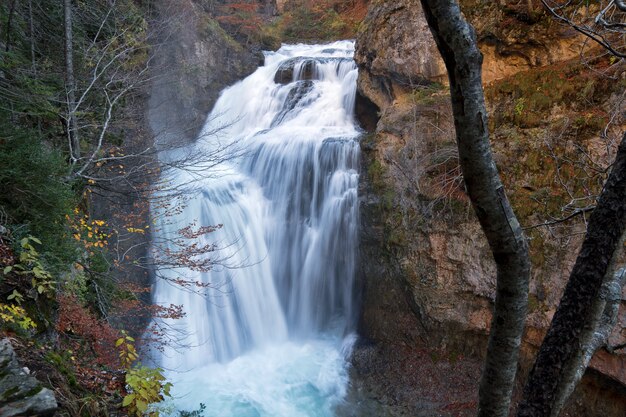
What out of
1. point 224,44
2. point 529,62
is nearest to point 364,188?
point 529,62

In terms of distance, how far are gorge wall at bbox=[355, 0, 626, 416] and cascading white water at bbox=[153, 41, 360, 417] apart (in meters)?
0.87

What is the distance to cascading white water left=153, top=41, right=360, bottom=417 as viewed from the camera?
8367 mm

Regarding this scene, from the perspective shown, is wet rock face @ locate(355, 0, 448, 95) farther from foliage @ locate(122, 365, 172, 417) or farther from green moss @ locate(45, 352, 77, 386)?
green moss @ locate(45, 352, 77, 386)

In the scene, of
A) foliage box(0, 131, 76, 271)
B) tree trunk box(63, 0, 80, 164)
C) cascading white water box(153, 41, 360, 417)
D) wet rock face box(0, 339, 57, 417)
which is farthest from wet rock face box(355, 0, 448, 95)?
wet rock face box(0, 339, 57, 417)

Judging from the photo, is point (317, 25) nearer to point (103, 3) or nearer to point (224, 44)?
point (224, 44)

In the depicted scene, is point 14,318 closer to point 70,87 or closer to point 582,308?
point 582,308

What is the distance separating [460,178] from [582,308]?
6.07 m

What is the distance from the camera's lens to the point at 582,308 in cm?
179

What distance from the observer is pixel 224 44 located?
1728cm

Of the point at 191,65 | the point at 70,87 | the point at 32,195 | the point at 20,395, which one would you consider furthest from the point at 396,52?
the point at 20,395

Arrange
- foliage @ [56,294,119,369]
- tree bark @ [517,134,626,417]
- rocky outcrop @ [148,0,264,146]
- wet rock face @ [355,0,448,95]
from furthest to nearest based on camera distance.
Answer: rocky outcrop @ [148,0,264,146] < wet rock face @ [355,0,448,95] < foliage @ [56,294,119,369] < tree bark @ [517,134,626,417]

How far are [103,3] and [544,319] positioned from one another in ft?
37.2

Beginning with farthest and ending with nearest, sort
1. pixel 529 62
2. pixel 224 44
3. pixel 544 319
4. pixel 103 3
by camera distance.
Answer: pixel 224 44 < pixel 103 3 < pixel 529 62 < pixel 544 319

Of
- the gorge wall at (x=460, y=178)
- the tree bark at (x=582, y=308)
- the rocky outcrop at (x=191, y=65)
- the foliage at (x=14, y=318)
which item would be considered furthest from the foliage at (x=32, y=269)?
the rocky outcrop at (x=191, y=65)
